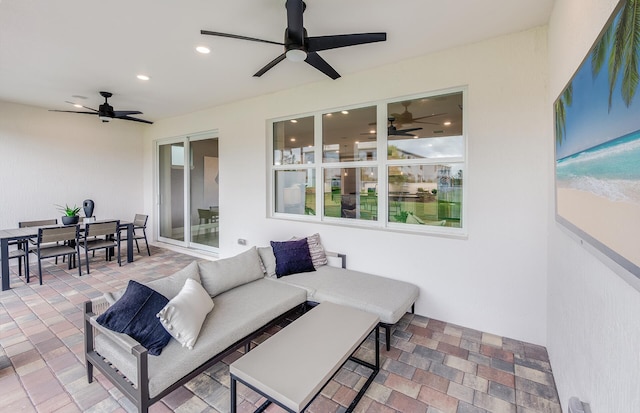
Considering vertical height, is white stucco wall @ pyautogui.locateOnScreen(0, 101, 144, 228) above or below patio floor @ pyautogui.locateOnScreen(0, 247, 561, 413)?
above

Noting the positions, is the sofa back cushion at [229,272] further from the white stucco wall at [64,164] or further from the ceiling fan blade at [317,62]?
the white stucco wall at [64,164]

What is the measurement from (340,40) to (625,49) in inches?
67.0

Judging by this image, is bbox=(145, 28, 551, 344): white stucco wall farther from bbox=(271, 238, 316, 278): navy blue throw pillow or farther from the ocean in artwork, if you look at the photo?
the ocean in artwork

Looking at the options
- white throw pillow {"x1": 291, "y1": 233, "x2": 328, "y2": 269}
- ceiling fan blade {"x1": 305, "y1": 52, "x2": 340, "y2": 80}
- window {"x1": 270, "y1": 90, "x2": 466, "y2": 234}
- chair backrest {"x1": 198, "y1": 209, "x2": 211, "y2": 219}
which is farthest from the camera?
chair backrest {"x1": 198, "y1": 209, "x2": 211, "y2": 219}

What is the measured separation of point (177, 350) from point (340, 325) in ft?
3.60

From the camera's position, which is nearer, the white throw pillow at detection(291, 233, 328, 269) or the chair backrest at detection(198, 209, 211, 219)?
the white throw pillow at detection(291, 233, 328, 269)

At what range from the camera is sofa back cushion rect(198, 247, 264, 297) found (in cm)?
263

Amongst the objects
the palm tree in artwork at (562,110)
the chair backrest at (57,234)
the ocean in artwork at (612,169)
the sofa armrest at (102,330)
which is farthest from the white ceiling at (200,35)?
the sofa armrest at (102,330)

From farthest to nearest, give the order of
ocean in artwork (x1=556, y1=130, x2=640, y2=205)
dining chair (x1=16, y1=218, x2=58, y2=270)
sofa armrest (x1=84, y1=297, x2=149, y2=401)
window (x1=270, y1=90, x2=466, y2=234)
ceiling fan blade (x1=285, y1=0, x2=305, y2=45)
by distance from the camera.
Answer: dining chair (x1=16, y1=218, x2=58, y2=270)
window (x1=270, y1=90, x2=466, y2=234)
ceiling fan blade (x1=285, y1=0, x2=305, y2=45)
sofa armrest (x1=84, y1=297, x2=149, y2=401)
ocean in artwork (x1=556, y1=130, x2=640, y2=205)

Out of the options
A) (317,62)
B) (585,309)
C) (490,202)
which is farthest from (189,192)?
(585,309)

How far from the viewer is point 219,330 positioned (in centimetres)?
205

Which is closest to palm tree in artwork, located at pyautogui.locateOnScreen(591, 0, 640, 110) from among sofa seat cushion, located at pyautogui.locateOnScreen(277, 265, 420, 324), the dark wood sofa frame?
sofa seat cushion, located at pyautogui.locateOnScreen(277, 265, 420, 324)

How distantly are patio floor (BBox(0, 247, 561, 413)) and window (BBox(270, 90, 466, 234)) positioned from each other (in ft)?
3.86

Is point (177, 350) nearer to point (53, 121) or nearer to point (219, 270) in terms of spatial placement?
point (219, 270)
